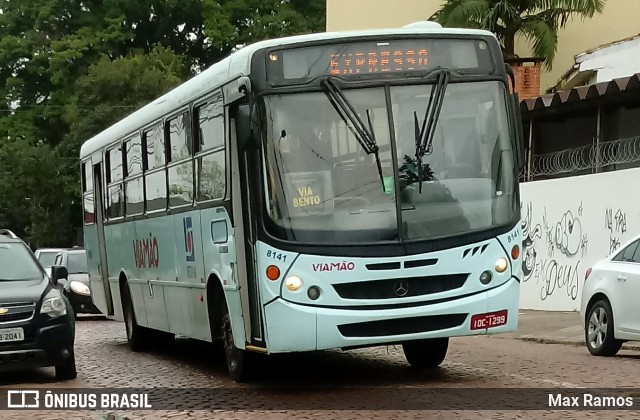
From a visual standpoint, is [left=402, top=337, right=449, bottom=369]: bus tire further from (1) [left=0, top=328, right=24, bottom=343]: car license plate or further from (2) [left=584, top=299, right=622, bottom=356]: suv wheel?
(1) [left=0, top=328, right=24, bottom=343]: car license plate

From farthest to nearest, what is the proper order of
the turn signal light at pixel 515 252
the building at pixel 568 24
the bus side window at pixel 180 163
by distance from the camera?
1. the building at pixel 568 24
2. the bus side window at pixel 180 163
3. the turn signal light at pixel 515 252

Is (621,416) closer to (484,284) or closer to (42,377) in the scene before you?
(484,284)

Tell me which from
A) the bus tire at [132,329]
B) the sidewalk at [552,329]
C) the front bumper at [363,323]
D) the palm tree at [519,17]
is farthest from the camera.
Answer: the palm tree at [519,17]

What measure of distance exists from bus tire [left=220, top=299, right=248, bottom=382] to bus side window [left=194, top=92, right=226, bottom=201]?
118 centimetres

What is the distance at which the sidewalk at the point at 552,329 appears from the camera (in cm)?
1778

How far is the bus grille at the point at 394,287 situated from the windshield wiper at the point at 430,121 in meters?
0.80

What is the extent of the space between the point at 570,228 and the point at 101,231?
921 centimetres

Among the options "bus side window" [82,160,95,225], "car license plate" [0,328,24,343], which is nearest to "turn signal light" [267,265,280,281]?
"car license plate" [0,328,24,343]

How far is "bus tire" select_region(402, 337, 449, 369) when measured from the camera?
1297 cm

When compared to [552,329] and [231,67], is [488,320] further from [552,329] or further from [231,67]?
[552,329]

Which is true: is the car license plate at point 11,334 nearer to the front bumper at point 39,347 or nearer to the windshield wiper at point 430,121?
the front bumper at point 39,347

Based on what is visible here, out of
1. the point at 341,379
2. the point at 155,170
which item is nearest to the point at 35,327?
the point at 155,170

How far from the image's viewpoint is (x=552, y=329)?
19609 mm

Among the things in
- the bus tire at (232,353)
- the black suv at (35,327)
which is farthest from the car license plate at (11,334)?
the bus tire at (232,353)
